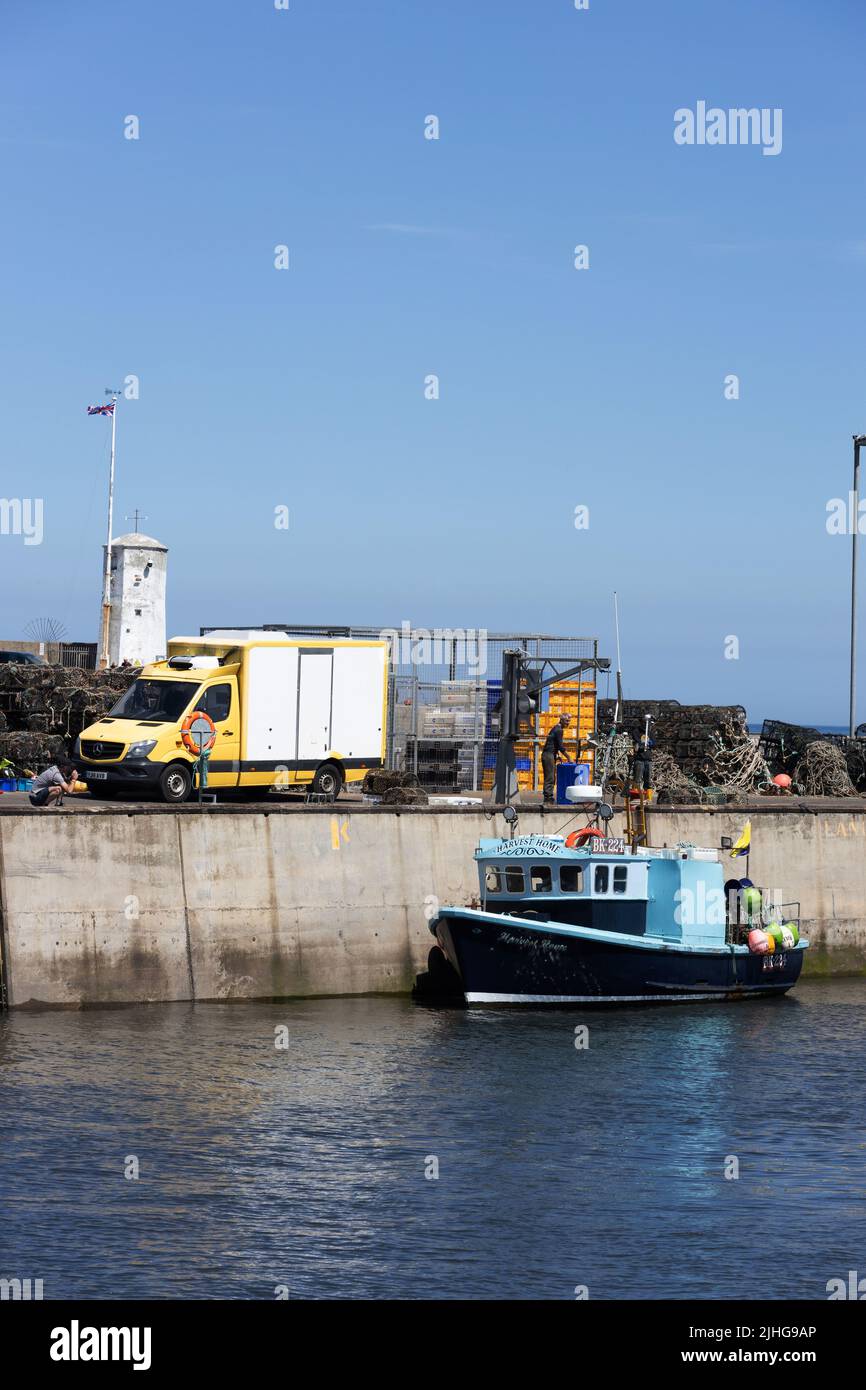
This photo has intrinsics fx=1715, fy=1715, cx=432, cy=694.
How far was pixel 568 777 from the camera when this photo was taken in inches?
1390

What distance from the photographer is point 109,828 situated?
29422 mm

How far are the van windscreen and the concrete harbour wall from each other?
9.14 feet

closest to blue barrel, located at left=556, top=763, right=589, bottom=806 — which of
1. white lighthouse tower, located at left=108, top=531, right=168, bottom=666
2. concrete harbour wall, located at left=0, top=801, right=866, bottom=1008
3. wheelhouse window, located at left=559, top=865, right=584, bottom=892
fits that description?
concrete harbour wall, located at left=0, top=801, right=866, bottom=1008

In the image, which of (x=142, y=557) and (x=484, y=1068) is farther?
(x=142, y=557)

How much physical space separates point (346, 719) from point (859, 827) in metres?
11.9

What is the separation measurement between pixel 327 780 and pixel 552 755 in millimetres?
5200

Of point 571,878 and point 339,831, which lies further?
point 339,831

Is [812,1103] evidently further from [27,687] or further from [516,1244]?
[27,687]

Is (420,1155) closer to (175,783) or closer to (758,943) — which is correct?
(175,783)

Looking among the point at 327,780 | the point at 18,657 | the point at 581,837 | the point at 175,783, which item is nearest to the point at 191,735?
the point at 175,783

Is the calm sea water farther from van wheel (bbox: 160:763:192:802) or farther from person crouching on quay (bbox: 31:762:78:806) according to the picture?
van wheel (bbox: 160:763:192:802)

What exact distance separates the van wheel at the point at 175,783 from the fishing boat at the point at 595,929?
5.41 meters

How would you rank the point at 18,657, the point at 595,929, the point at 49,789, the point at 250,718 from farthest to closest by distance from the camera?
the point at 18,657 → the point at 250,718 → the point at 595,929 → the point at 49,789
